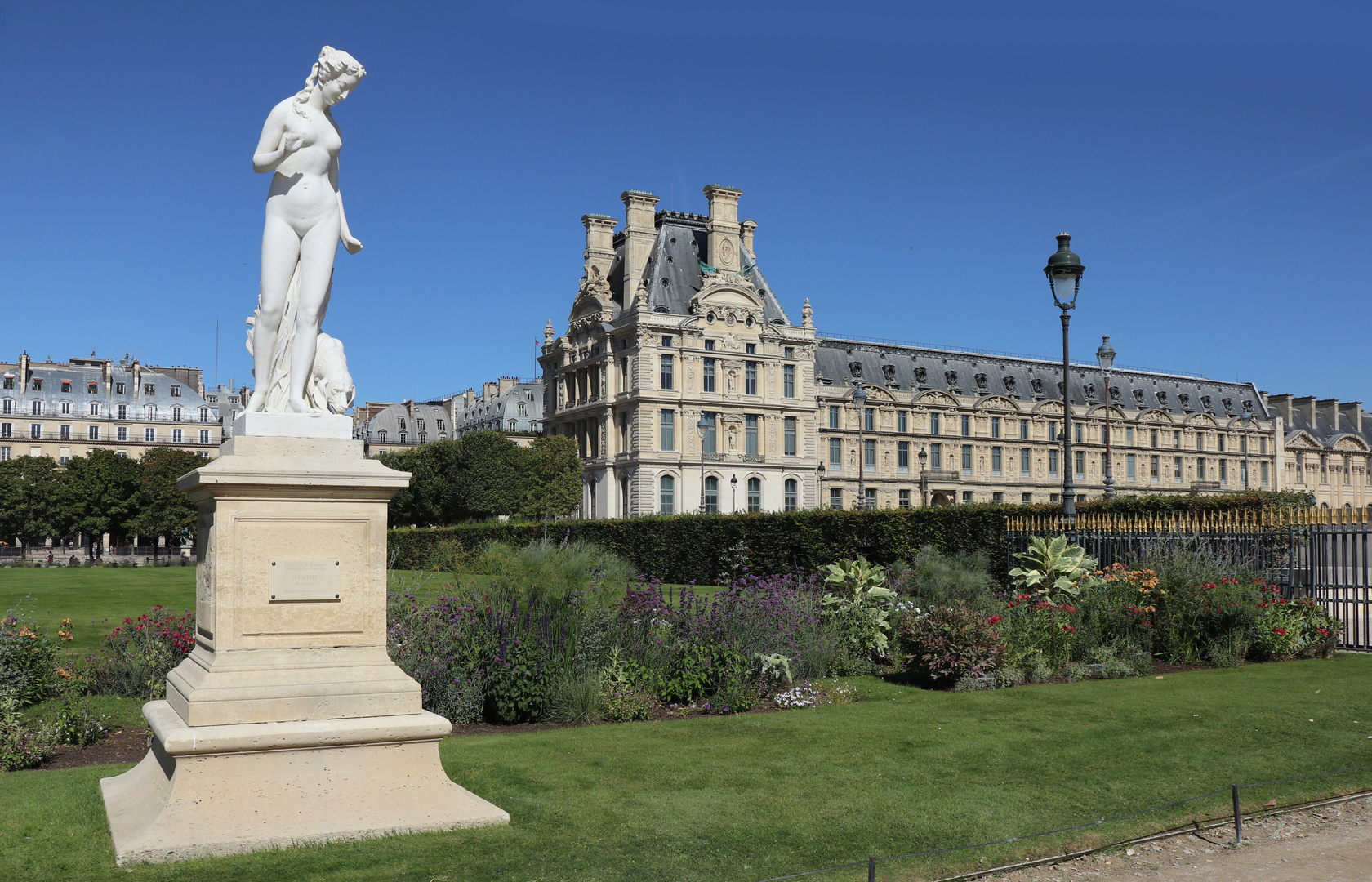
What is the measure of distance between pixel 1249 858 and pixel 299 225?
605 cm

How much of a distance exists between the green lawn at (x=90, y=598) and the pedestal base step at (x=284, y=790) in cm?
908

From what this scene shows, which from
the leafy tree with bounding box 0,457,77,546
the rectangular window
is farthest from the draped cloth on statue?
the leafy tree with bounding box 0,457,77,546

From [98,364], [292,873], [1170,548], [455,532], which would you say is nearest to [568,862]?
[292,873]

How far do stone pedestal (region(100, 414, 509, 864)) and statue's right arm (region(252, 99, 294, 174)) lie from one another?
1379 millimetres

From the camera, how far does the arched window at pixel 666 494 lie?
62.0 meters

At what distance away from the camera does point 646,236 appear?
6556cm

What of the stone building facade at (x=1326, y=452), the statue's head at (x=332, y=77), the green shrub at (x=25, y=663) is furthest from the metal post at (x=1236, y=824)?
the stone building facade at (x=1326, y=452)

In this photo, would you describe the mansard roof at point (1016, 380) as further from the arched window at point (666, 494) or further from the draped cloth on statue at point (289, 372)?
the draped cloth on statue at point (289, 372)

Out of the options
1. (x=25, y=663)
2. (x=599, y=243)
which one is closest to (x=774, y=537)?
(x=25, y=663)

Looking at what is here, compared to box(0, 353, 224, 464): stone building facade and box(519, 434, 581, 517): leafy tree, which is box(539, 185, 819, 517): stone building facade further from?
box(0, 353, 224, 464): stone building facade

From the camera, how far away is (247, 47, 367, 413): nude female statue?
6.16 meters

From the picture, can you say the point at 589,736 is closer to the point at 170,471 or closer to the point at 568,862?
the point at 568,862

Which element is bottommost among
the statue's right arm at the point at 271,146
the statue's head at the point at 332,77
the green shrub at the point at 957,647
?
the green shrub at the point at 957,647

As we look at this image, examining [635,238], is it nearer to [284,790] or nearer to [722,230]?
[722,230]
